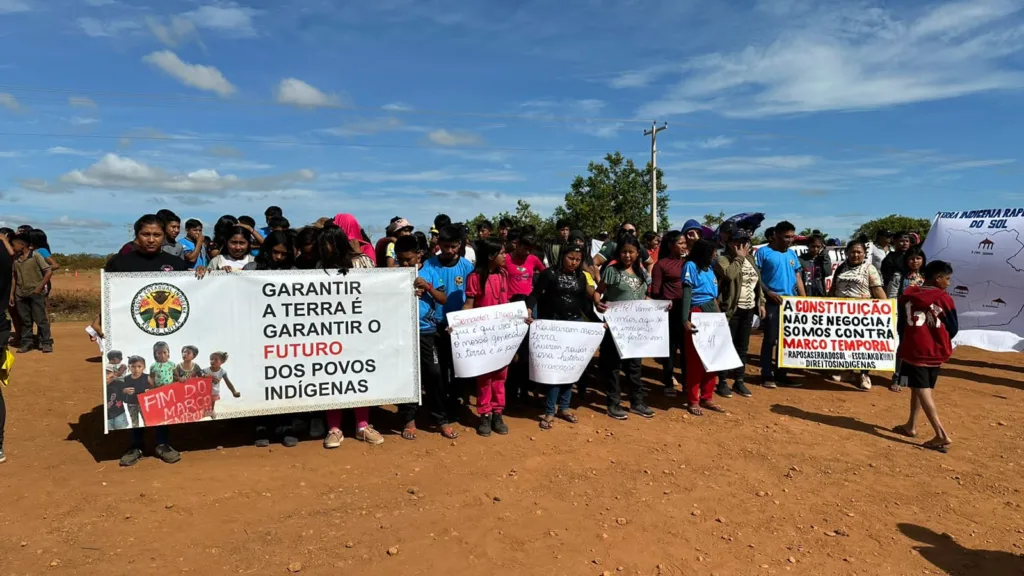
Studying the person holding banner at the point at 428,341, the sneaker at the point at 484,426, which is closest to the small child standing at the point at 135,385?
the person holding banner at the point at 428,341

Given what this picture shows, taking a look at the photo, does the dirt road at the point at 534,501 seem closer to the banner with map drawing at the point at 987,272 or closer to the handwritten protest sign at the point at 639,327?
the handwritten protest sign at the point at 639,327

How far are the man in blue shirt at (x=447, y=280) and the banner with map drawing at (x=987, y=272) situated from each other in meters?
7.68

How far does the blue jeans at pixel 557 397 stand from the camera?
589cm

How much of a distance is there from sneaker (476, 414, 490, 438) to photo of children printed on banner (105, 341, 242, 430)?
2.11m

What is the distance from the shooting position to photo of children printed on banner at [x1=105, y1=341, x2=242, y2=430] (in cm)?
457

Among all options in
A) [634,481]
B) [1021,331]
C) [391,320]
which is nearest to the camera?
[634,481]

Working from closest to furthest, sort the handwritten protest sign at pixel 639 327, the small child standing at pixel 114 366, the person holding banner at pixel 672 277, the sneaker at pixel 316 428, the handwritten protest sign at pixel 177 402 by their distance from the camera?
the small child standing at pixel 114 366 → the handwritten protest sign at pixel 177 402 → the sneaker at pixel 316 428 → the handwritten protest sign at pixel 639 327 → the person holding banner at pixel 672 277

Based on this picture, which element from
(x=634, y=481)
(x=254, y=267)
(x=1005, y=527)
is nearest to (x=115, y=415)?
(x=254, y=267)

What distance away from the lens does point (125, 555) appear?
3391 millimetres

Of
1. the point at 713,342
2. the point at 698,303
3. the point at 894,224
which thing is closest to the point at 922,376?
the point at 713,342

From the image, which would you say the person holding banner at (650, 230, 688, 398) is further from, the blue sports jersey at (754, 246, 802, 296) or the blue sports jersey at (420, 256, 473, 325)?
the blue sports jersey at (420, 256, 473, 325)

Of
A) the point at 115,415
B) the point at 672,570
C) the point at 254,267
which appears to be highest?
the point at 254,267

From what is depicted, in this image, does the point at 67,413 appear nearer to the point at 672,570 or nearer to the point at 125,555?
the point at 125,555

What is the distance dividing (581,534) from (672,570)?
60 centimetres
